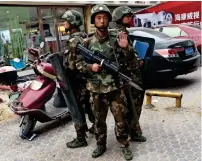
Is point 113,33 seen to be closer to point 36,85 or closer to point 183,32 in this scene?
point 36,85

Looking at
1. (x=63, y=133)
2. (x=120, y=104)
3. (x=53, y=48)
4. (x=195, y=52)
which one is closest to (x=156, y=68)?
(x=195, y=52)

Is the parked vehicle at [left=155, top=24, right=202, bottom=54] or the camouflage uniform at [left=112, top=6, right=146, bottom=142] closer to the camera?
the camouflage uniform at [left=112, top=6, right=146, bottom=142]

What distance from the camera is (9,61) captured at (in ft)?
32.5

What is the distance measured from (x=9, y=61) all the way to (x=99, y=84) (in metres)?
7.28

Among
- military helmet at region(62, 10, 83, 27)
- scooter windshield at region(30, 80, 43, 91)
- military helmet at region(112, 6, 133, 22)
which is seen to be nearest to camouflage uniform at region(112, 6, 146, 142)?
military helmet at region(112, 6, 133, 22)

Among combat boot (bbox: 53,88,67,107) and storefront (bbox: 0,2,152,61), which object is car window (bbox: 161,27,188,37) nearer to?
storefront (bbox: 0,2,152,61)

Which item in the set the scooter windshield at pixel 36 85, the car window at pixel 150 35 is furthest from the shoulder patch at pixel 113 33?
the car window at pixel 150 35

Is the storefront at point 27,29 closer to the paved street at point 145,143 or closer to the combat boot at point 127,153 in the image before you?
the paved street at point 145,143

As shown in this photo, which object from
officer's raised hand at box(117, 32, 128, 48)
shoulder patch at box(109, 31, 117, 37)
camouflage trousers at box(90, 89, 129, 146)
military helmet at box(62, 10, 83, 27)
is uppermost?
military helmet at box(62, 10, 83, 27)

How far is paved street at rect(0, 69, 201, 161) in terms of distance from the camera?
3.60 metres

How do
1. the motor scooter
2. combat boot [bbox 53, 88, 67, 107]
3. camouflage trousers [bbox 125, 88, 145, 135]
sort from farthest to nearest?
combat boot [bbox 53, 88, 67, 107] < the motor scooter < camouflage trousers [bbox 125, 88, 145, 135]

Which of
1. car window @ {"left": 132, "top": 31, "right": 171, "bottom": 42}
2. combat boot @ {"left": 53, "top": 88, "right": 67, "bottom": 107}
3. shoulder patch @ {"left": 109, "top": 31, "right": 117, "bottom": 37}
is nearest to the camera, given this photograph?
shoulder patch @ {"left": 109, "top": 31, "right": 117, "bottom": 37}

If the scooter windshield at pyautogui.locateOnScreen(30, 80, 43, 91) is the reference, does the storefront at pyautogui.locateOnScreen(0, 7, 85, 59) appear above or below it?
above

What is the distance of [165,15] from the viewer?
654 inches
